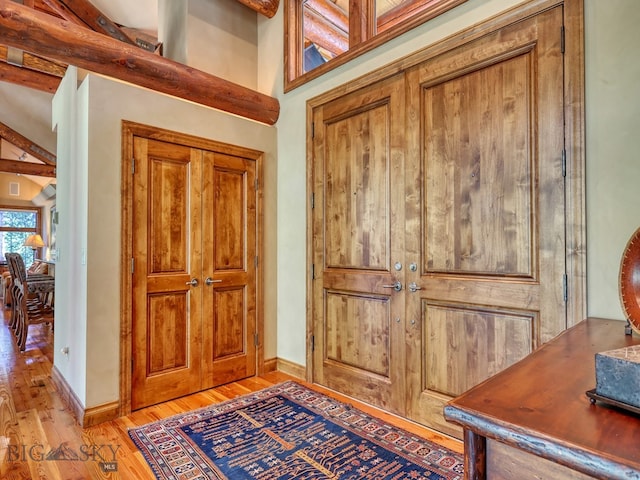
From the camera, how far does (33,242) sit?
1052 cm

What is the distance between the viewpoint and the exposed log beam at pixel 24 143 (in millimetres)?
7680

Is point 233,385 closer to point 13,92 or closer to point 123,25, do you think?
point 123,25

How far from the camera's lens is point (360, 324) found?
112 inches

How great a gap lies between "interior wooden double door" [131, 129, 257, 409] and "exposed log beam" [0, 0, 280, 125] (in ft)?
1.53

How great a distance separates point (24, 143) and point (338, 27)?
27.3ft

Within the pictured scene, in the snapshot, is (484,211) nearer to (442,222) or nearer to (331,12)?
(442,222)

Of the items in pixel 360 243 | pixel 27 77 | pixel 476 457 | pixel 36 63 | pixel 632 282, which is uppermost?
pixel 27 77

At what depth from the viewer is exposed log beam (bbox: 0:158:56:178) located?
9047 millimetres

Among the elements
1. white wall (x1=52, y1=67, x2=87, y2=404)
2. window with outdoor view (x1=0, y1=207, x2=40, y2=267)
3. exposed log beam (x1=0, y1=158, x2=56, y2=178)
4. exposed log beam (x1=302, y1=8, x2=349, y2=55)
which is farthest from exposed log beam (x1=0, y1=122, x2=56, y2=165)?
exposed log beam (x1=302, y1=8, x2=349, y2=55)

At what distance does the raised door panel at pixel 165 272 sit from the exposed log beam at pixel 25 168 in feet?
29.6

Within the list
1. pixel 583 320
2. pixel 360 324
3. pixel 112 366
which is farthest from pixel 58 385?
pixel 583 320

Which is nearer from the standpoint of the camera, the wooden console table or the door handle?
the wooden console table

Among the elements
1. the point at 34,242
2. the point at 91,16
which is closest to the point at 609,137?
the point at 91,16

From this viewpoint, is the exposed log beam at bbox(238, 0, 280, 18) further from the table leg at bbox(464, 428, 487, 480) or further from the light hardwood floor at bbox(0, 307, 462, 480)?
the table leg at bbox(464, 428, 487, 480)
